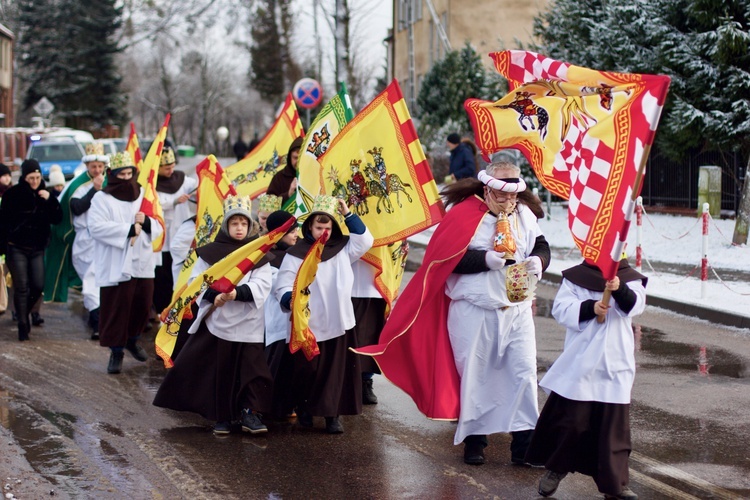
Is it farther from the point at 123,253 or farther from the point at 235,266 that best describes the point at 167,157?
the point at 235,266

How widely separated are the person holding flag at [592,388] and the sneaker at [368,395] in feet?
9.00

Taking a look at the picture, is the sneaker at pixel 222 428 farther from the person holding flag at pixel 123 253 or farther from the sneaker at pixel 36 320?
the sneaker at pixel 36 320

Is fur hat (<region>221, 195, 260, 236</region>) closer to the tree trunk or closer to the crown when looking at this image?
the crown

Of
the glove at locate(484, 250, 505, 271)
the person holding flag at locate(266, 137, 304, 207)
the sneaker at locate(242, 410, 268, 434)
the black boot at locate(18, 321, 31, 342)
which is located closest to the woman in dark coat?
the black boot at locate(18, 321, 31, 342)

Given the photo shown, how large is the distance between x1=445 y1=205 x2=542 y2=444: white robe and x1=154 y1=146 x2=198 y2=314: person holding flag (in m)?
6.00

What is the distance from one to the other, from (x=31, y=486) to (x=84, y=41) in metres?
62.2

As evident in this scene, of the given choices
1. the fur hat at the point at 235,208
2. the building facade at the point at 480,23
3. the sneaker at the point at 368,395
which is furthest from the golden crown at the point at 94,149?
the building facade at the point at 480,23

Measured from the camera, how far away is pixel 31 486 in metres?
6.48

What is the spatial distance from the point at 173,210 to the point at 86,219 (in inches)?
39.2

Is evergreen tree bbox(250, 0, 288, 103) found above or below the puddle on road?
above

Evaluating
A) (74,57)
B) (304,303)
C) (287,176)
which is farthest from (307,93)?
(74,57)

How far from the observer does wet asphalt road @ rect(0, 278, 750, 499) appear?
254 inches

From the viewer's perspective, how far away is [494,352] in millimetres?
7070

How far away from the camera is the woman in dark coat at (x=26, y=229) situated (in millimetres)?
12141
